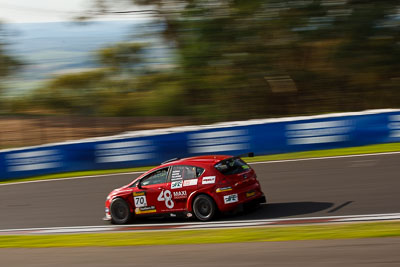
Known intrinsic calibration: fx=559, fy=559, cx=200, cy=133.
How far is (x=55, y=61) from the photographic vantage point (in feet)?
119

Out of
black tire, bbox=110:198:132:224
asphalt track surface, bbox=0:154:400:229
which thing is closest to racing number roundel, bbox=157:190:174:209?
asphalt track surface, bbox=0:154:400:229

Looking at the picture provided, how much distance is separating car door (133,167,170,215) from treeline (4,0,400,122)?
16081mm

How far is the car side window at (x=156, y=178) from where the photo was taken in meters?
11.6

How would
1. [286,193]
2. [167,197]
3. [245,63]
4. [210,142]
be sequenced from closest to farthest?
1. [167,197]
2. [286,193]
3. [210,142]
4. [245,63]

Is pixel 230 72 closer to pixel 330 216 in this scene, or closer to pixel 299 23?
pixel 299 23

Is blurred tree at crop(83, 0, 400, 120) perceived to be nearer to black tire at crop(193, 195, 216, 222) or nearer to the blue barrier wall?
the blue barrier wall

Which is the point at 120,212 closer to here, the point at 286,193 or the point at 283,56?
the point at 286,193

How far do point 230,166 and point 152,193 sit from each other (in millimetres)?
1811

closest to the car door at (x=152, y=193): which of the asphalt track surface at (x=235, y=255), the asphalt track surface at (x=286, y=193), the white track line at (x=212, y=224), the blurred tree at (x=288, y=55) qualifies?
the white track line at (x=212, y=224)

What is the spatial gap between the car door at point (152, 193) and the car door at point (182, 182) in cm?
19

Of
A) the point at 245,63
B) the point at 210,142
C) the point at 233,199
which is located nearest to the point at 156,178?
the point at 233,199

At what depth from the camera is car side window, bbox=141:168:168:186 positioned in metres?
11.6

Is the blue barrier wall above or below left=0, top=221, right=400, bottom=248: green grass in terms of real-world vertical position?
above

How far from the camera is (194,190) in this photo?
36.2 feet
